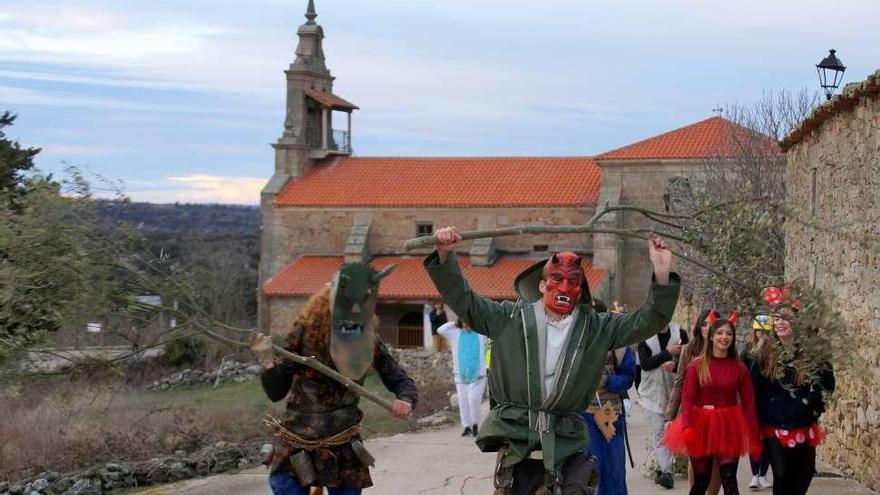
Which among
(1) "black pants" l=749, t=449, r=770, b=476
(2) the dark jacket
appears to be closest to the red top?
(2) the dark jacket

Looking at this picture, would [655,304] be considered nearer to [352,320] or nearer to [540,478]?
[540,478]

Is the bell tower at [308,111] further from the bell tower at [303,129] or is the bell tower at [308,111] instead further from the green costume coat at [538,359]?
the green costume coat at [538,359]

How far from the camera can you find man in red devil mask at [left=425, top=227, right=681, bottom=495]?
19.5 ft

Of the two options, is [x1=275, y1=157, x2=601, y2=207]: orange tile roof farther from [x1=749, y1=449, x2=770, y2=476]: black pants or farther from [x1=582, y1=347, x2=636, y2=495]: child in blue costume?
[x1=582, y1=347, x2=636, y2=495]: child in blue costume

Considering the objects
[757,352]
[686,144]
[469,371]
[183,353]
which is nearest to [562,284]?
[757,352]

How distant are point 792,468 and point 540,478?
3351 mm

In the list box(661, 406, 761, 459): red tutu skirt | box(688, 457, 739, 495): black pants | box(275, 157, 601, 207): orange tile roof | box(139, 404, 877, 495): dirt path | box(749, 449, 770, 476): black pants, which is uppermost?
box(275, 157, 601, 207): orange tile roof

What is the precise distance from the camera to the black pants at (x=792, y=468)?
8711 mm

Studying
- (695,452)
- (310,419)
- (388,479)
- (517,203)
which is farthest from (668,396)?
(517,203)

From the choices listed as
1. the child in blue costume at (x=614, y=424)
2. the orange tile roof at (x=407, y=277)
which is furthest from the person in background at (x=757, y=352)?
the orange tile roof at (x=407, y=277)

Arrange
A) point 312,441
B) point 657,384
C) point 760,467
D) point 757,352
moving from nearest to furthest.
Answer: point 312,441 → point 757,352 → point 760,467 → point 657,384

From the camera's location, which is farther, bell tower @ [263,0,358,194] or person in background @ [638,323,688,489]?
bell tower @ [263,0,358,194]

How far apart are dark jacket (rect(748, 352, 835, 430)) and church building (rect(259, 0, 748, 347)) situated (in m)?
30.9

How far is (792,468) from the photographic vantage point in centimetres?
873
